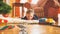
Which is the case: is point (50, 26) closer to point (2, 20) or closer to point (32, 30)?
point (32, 30)

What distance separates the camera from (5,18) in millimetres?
1163

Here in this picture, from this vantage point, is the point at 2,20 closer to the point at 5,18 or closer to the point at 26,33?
the point at 5,18

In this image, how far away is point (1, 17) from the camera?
3.82 feet

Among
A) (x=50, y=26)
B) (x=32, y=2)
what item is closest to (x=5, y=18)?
(x=32, y=2)

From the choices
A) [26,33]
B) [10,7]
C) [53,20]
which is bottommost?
[26,33]

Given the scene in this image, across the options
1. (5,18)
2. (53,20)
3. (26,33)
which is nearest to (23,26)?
(26,33)

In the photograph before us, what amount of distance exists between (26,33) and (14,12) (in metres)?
0.22

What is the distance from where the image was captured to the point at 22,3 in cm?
118

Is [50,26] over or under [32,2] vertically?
A: under

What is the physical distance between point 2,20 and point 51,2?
1.56 ft

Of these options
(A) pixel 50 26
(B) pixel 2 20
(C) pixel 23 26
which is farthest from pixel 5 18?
(A) pixel 50 26

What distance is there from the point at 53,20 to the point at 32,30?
21cm

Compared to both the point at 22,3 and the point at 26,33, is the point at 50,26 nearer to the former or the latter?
the point at 26,33

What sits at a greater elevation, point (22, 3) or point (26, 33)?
point (22, 3)
